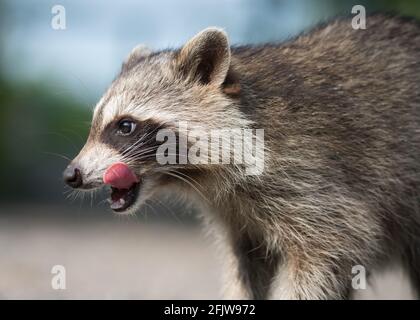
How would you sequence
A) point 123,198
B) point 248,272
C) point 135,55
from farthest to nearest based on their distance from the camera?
1. point 248,272
2. point 135,55
3. point 123,198

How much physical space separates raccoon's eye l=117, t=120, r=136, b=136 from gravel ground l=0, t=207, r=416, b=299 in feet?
9.04

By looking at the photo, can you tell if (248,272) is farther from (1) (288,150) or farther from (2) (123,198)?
(2) (123,198)

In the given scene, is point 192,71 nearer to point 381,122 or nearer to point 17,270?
point 381,122

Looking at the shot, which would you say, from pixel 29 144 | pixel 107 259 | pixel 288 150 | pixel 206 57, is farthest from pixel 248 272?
pixel 29 144

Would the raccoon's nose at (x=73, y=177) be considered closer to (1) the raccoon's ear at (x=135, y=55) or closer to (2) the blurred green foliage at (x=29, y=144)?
(1) the raccoon's ear at (x=135, y=55)

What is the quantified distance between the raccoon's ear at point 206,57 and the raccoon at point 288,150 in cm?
1

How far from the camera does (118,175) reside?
6.79 meters

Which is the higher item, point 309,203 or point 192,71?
point 192,71

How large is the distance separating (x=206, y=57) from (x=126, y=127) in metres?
1.05

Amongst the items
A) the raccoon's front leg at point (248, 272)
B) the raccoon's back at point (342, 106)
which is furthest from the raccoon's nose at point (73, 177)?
the raccoon's front leg at point (248, 272)

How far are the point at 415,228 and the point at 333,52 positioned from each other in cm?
201

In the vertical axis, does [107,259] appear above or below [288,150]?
below

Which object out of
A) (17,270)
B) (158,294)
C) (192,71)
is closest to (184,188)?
(192,71)

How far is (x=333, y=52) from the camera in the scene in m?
8.01
